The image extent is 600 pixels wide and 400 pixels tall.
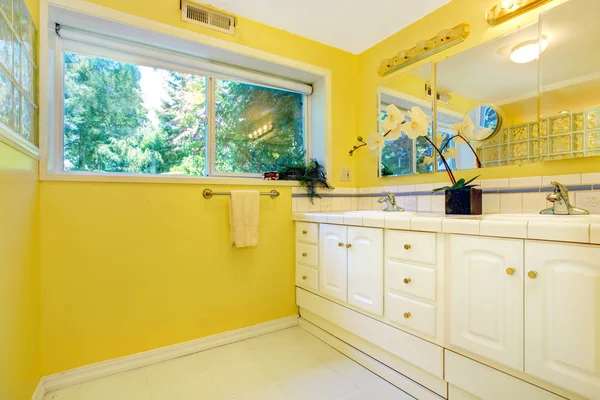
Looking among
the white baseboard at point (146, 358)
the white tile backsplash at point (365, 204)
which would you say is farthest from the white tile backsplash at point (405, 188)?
the white baseboard at point (146, 358)

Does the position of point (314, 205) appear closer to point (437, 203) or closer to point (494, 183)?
point (437, 203)

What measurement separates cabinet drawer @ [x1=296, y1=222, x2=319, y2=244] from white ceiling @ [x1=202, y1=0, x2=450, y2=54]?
134cm

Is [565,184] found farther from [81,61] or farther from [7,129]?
[81,61]

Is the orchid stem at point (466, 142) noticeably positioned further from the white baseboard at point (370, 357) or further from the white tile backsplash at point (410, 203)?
the white baseboard at point (370, 357)

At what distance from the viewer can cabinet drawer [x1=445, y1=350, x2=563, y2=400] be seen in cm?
98

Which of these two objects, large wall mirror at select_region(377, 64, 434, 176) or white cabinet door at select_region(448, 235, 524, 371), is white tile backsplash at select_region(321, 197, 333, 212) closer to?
large wall mirror at select_region(377, 64, 434, 176)

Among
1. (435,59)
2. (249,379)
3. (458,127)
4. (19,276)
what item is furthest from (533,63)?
(19,276)

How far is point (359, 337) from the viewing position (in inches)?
63.4

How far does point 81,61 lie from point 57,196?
788 millimetres

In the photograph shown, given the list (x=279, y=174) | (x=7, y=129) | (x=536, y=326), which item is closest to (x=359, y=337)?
(x=536, y=326)

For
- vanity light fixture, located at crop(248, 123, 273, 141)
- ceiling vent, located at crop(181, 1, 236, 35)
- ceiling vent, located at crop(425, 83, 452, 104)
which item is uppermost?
ceiling vent, located at crop(181, 1, 236, 35)

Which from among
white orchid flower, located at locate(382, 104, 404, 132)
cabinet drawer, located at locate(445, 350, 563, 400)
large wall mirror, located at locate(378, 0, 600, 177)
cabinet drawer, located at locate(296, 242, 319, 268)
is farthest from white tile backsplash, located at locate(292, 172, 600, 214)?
cabinet drawer, located at locate(445, 350, 563, 400)

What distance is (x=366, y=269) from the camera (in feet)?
4.99

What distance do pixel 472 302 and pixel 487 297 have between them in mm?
61
